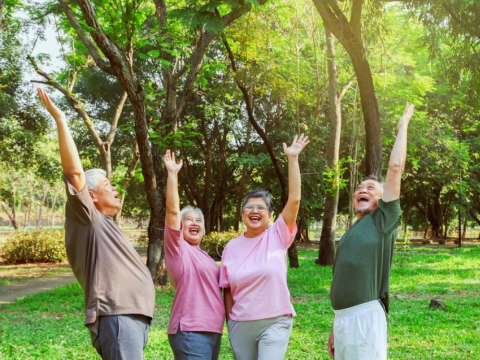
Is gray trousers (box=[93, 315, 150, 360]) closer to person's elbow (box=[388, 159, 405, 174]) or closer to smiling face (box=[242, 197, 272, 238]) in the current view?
smiling face (box=[242, 197, 272, 238])

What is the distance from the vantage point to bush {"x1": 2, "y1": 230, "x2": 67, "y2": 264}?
2120 cm

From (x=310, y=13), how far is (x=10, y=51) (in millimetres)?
11416

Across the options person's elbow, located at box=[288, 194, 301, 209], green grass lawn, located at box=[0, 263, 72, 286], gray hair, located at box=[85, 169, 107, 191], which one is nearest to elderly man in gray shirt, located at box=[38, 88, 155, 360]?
gray hair, located at box=[85, 169, 107, 191]

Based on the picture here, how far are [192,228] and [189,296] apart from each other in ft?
1.64

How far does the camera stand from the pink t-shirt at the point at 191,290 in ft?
11.0

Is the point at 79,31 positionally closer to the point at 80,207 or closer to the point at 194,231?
the point at 194,231

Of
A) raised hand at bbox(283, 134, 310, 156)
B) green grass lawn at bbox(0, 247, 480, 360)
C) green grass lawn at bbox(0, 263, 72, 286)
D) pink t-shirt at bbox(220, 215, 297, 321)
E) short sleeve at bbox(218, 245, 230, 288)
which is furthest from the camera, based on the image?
green grass lawn at bbox(0, 263, 72, 286)

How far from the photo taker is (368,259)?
3.23 meters

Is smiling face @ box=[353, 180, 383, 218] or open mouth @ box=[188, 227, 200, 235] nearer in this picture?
smiling face @ box=[353, 180, 383, 218]

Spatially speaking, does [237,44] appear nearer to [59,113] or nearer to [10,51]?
[10,51]

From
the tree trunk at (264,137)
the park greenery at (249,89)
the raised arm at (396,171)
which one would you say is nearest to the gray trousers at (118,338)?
the raised arm at (396,171)

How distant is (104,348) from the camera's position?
2.88 meters

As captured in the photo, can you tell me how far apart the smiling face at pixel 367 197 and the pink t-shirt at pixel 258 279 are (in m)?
0.53

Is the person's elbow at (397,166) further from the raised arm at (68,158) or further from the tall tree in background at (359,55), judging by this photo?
the tall tree in background at (359,55)
